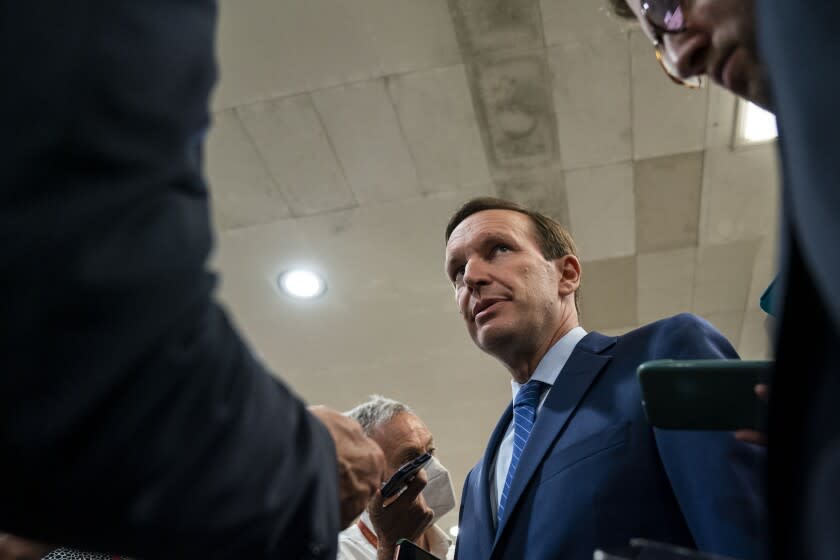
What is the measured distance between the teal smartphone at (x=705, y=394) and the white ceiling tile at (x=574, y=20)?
2.11m

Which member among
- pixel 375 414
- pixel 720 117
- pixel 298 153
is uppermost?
pixel 298 153

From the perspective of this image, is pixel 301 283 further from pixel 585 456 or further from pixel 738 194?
pixel 585 456

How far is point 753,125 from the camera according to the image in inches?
113

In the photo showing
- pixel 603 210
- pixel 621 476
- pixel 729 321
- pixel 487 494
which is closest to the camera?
pixel 621 476

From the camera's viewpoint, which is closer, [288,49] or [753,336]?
[288,49]

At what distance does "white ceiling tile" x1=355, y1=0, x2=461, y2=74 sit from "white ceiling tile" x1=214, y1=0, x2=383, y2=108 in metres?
0.04

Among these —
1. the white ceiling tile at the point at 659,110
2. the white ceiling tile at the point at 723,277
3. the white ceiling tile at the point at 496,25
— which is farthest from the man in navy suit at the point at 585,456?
the white ceiling tile at the point at 723,277

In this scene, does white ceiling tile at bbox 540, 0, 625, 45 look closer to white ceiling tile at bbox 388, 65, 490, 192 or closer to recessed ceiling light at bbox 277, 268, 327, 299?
white ceiling tile at bbox 388, 65, 490, 192

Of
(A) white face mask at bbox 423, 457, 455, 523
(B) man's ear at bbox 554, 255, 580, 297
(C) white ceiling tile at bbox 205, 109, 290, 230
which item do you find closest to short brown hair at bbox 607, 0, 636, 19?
(B) man's ear at bbox 554, 255, 580, 297

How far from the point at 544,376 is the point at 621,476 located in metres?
0.45

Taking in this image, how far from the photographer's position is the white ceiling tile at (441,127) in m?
2.74

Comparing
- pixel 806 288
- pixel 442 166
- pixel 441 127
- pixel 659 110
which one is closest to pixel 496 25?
pixel 441 127

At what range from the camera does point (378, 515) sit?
84.0 inches

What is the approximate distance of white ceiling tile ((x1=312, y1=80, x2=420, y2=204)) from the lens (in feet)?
9.15
